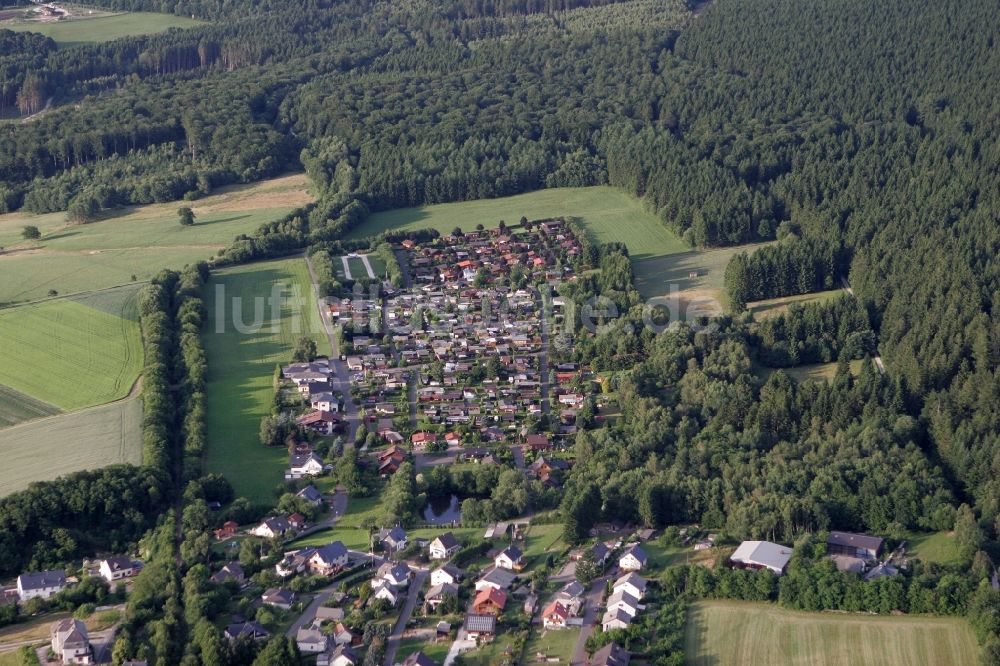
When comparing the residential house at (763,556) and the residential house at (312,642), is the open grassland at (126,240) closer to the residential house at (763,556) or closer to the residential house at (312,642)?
the residential house at (312,642)

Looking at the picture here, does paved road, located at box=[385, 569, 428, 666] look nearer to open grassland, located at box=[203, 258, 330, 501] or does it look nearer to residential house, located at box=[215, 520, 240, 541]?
residential house, located at box=[215, 520, 240, 541]

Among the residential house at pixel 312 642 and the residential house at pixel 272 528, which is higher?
the residential house at pixel 312 642

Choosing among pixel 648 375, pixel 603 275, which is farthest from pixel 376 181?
pixel 648 375

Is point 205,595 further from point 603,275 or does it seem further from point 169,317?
point 603,275

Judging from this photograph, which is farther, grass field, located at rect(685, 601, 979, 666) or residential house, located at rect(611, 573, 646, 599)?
residential house, located at rect(611, 573, 646, 599)

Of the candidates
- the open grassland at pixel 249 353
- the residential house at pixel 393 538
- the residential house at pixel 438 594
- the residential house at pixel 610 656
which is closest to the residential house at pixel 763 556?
the residential house at pixel 610 656

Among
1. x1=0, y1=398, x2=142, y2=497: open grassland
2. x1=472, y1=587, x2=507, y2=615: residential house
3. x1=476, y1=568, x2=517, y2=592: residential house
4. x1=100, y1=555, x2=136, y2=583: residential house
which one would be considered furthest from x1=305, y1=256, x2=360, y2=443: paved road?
x1=472, y1=587, x2=507, y2=615: residential house
